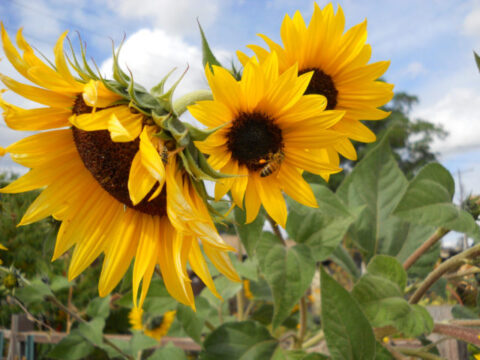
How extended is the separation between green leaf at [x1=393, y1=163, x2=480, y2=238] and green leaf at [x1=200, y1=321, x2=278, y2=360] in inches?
12.6

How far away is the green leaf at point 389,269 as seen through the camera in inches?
26.0

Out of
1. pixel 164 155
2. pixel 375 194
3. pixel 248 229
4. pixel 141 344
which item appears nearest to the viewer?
pixel 164 155

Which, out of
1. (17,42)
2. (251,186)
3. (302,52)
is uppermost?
(302,52)

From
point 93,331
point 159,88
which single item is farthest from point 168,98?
point 93,331

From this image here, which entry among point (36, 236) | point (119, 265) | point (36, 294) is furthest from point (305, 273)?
point (36, 236)

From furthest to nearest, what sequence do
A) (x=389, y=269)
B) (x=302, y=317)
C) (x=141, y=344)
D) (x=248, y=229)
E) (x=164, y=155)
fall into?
(x=141, y=344) → (x=302, y=317) → (x=389, y=269) → (x=248, y=229) → (x=164, y=155)

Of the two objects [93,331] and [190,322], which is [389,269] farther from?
[93,331]

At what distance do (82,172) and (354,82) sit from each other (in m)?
0.43

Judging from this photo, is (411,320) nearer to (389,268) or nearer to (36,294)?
(389,268)

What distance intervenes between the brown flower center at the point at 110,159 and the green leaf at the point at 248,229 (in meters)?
0.09

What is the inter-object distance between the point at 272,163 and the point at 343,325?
213mm

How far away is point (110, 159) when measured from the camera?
494mm

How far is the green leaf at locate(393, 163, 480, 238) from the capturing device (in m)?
0.59

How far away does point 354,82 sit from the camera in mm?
697
